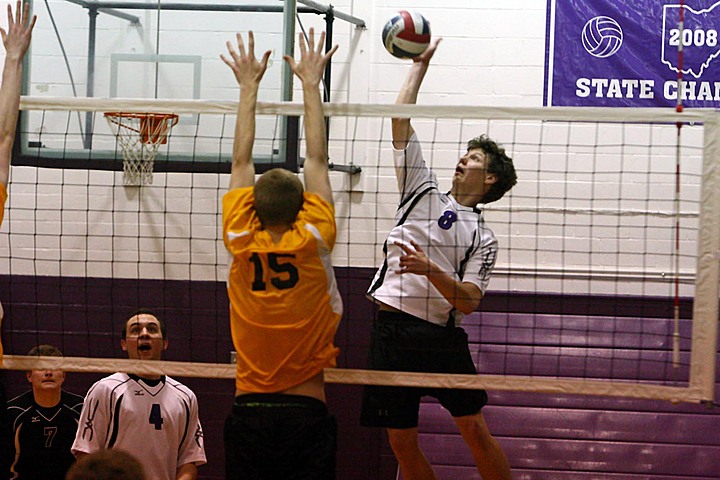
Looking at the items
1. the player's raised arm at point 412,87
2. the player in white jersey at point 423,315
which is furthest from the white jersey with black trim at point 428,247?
the player's raised arm at point 412,87

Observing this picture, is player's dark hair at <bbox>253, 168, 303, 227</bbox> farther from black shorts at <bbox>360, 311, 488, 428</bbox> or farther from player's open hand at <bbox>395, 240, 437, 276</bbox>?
black shorts at <bbox>360, 311, 488, 428</bbox>

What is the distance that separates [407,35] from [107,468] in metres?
3.09

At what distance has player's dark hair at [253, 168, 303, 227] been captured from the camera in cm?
447

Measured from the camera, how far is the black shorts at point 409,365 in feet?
18.6

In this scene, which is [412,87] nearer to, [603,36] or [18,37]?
[18,37]

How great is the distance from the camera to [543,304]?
8297 millimetres

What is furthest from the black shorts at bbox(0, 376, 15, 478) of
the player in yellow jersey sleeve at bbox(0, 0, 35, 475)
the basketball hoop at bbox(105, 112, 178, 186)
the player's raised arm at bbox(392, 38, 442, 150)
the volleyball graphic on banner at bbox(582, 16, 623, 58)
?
the volleyball graphic on banner at bbox(582, 16, 623, 58)

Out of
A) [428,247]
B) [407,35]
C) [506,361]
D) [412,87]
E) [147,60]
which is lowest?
[506,361]

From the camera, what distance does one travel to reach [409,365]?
18.6ft

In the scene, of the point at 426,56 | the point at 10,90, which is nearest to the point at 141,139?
the point at 10,90

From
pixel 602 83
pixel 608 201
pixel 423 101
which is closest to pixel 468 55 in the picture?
pixel 423 101

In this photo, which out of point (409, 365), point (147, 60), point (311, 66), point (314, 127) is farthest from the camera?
point (147, 60)

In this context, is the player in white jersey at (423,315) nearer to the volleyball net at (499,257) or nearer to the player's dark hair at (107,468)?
the volleyball net at (499,257)

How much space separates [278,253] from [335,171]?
410 cm
